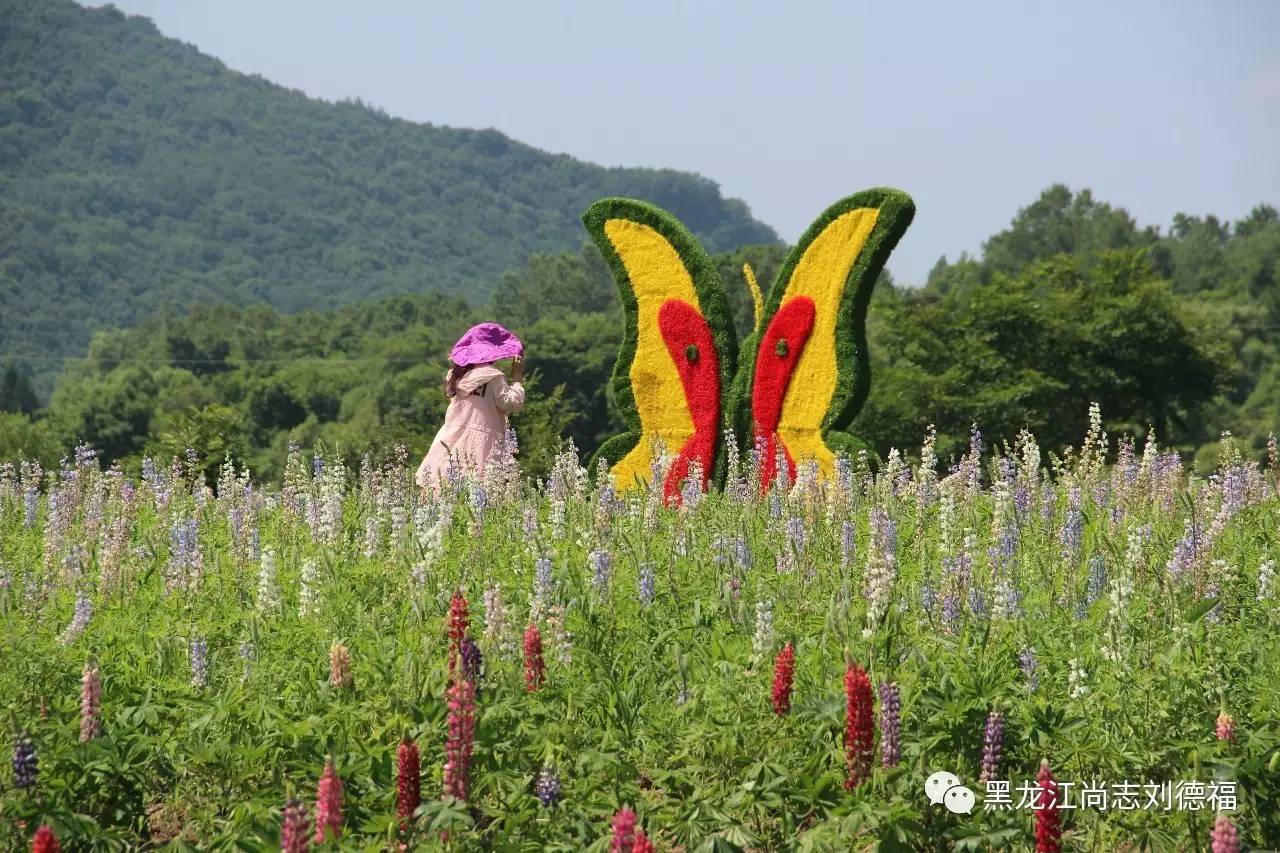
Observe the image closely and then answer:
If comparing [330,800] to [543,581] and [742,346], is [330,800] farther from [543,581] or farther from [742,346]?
[742,346]

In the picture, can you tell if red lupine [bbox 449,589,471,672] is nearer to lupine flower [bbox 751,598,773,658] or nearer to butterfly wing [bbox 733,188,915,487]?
lupine flower [bbox 751,598,773,658]

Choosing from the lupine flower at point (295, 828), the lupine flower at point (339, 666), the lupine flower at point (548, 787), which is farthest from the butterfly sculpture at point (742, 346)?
the lupine flower at point (295, 828)

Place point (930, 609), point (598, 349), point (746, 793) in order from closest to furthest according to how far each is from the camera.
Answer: point (746, 793) < point (930, 609) < point (598, 349)

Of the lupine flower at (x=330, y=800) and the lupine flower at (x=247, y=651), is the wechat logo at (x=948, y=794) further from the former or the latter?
the lupine flower at (x=247, y=651)

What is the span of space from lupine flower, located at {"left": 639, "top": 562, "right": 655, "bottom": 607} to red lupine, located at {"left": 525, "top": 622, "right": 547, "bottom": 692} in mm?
1012

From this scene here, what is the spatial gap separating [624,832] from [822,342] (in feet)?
33.9

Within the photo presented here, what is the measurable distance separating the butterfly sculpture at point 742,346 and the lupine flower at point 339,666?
25.7ft

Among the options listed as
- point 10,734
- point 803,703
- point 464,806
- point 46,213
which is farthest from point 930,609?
point 46,213

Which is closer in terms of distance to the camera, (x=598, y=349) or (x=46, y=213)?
(x=598, y=349)

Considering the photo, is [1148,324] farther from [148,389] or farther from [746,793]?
[148,389]

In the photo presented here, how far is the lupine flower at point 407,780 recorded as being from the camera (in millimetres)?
5059

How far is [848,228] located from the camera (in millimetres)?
14562

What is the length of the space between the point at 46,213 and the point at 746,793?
194816mm

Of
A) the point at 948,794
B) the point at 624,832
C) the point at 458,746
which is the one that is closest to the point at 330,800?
the point at 458,746
